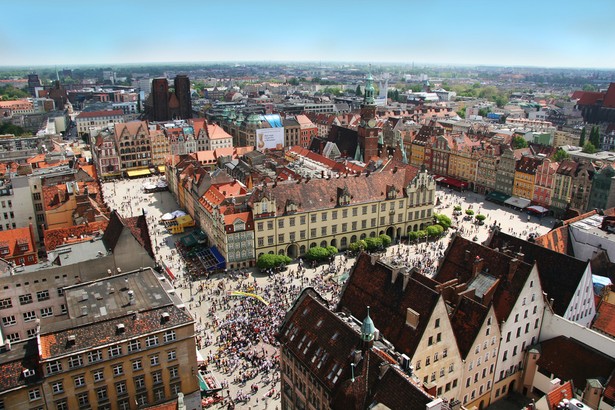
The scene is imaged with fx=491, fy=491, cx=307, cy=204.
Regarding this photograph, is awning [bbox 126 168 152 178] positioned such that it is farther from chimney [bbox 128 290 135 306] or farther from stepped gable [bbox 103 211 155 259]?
chimney [bbox 128 290 135 306]

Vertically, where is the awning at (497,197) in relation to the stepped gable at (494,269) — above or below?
below

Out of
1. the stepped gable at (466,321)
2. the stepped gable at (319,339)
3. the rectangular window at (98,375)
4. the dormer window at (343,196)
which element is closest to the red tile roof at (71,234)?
the rectangular window at (98,375)

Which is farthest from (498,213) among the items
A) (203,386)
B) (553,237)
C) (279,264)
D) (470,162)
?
(203,386)

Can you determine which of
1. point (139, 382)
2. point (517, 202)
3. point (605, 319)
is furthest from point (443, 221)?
point (139, 382)

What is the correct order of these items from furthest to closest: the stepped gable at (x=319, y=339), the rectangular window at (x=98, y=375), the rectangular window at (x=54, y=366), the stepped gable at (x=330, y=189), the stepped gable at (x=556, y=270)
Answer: the stepped gable at (x=330, y=189)
the stepped gable at (x=556, y=270)
the rectangular window at (x=98, y=375)
the stepped gable at (x=319, y=339)
the rectangular window at (x=54, y=366)

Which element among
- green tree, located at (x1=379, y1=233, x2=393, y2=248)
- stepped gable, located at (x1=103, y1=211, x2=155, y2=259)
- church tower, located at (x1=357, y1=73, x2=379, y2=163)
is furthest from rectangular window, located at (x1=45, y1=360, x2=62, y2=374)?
church tower, located at (x1=357, y1=73, x2=379, y2=163)

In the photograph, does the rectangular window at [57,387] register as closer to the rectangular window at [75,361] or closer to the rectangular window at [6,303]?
the rectangular window at [75,361]

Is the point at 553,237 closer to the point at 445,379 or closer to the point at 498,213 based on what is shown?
the point at 445,379

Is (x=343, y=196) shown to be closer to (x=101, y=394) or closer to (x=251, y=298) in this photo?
(x=251, y=298)
